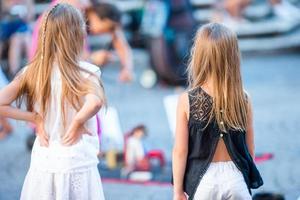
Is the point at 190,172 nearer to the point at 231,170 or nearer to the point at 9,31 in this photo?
the point at 231,170

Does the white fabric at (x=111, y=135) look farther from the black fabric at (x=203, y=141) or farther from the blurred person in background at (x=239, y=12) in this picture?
the blurred person in background at (x=239, y=12)

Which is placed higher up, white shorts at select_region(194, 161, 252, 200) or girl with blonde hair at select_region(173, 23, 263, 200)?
girl with blonde hair at select_region(173, 23, 263, 200)

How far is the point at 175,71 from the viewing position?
1182 cm

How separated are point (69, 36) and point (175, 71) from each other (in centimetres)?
690

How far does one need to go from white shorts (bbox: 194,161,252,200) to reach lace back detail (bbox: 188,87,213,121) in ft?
0.89

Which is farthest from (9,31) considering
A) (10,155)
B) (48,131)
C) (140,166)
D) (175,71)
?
(48,131)

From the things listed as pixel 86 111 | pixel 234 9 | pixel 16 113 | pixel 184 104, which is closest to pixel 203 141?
pixel 184 104

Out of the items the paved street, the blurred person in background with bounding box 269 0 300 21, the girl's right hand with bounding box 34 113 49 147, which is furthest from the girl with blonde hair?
the blurred person in background with bounding box 269 0 300 21

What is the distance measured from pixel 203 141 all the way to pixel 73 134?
0.75 m

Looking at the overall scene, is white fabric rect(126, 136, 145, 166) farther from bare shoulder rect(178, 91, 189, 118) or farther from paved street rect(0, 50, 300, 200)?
bare shoulder rect(178, 91, 189, 118)

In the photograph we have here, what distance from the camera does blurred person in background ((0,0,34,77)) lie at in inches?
468

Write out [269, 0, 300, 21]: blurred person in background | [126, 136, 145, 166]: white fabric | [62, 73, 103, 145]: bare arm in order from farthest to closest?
[269, 0, 300, 21]: blurred person in background → [126, 136, 145, 166]: white fabric → [62, 73, 103, 145]: bare arm

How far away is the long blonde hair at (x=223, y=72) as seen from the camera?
15.7ft

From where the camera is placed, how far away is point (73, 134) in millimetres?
5004
